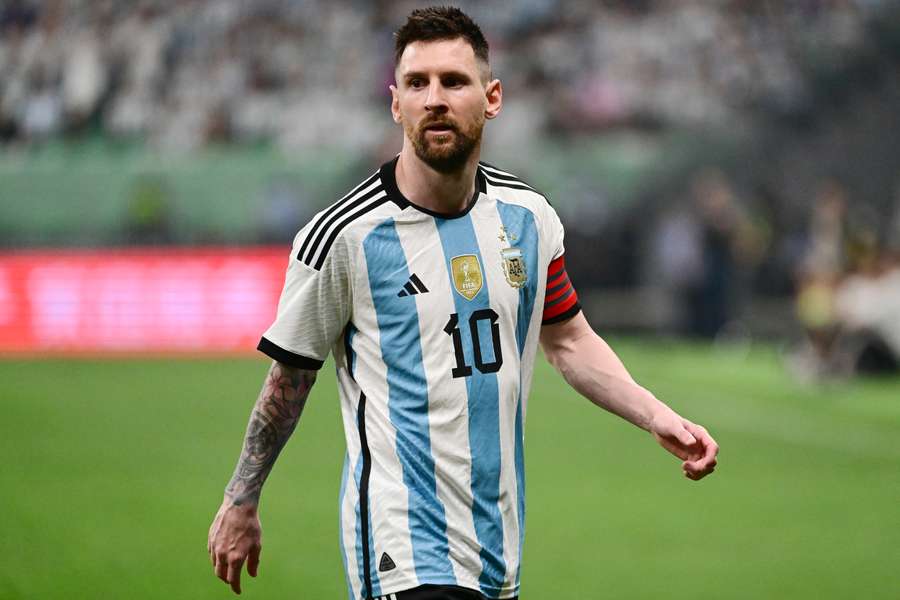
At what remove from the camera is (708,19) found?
2480 cm

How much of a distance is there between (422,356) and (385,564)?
54 cm

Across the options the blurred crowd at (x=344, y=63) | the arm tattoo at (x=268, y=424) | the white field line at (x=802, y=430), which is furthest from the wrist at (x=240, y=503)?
the blurred crowd at (x=344, y=63)

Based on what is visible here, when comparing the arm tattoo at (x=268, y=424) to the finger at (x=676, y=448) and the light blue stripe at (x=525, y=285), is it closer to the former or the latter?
the light blue stripe at (x=525, y=285)

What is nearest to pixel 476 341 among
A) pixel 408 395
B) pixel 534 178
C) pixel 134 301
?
pixel 408 395

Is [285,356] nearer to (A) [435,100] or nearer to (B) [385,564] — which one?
(B) [385,564]

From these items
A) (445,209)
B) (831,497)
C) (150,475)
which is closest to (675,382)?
(831,497)

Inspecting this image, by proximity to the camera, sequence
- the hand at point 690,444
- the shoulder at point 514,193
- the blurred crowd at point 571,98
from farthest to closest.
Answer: the blurred crowd at point 571,98, the shoulder at point 514,193, the hand at point 690,444

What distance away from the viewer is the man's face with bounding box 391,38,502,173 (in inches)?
146

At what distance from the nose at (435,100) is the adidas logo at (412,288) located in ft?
1.48

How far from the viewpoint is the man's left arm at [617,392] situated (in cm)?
390

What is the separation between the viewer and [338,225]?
12.5 feet

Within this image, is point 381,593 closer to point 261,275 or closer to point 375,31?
point 261,275

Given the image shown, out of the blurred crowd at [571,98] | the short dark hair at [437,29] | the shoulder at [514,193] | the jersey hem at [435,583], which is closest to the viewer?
the jersey hem at [435,583]

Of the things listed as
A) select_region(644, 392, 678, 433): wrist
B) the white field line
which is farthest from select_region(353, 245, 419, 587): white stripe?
the white field line
